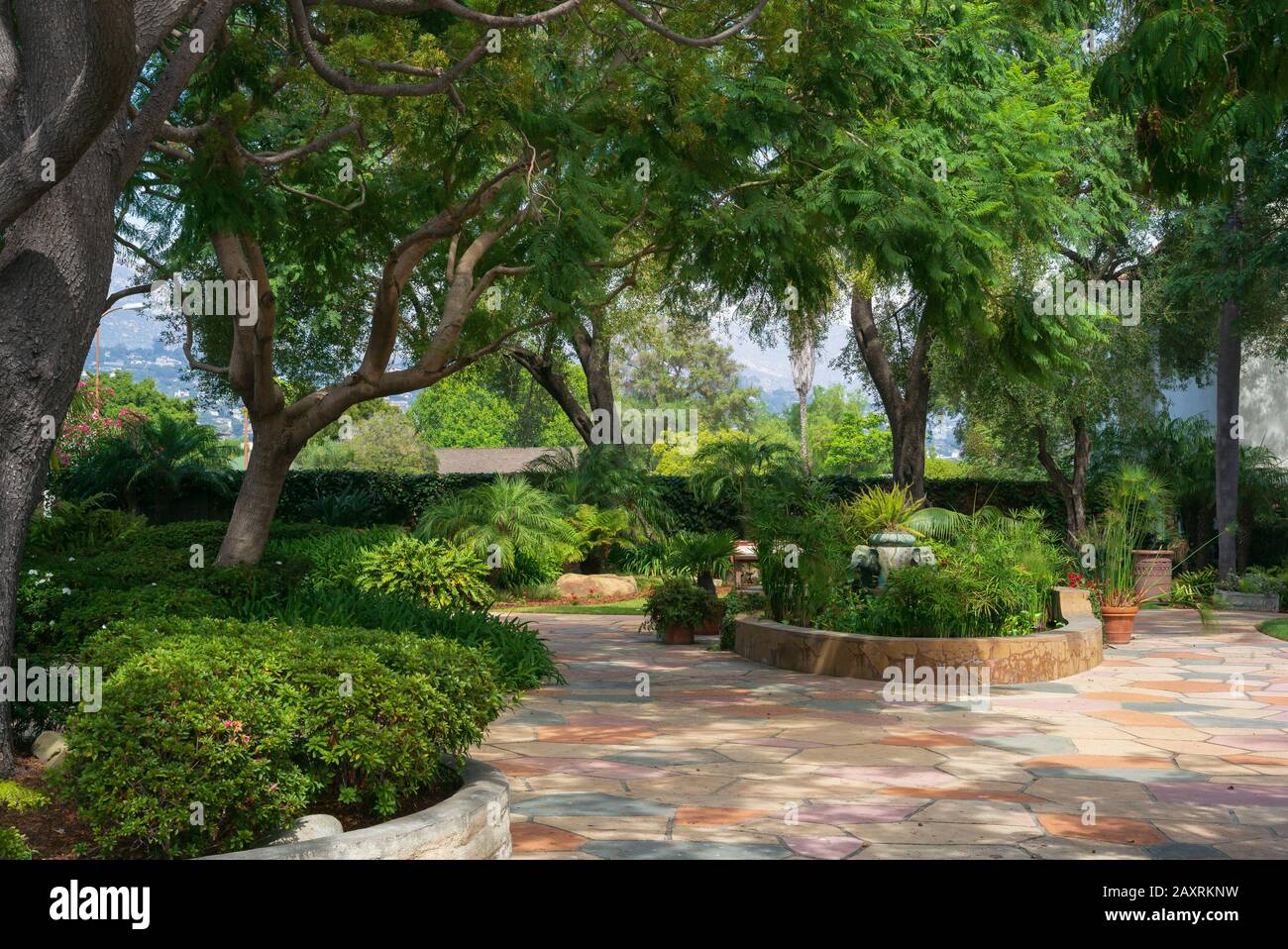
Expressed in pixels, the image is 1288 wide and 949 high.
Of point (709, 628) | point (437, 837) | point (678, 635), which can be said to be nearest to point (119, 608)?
point (437, 837)

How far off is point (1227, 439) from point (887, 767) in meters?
17.1

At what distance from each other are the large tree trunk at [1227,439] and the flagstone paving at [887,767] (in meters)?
9.83

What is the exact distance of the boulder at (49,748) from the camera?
6609 mm

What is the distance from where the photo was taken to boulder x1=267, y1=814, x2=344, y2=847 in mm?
5055

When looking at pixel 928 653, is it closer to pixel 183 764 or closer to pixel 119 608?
pixel 119 608

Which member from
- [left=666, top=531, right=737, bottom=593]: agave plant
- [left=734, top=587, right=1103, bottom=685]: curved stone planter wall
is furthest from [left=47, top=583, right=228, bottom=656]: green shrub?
[left=666, top=531, right=737, bottom=593]: agave plant

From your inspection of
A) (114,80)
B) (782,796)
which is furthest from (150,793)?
(782,796)

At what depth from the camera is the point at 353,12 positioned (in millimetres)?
11602

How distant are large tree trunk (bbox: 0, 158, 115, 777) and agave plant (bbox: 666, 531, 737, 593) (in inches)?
427

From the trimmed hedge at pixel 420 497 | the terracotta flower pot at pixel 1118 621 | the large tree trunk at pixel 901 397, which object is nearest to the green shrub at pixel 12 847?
the terracotta flower pot at pixel 1118 621

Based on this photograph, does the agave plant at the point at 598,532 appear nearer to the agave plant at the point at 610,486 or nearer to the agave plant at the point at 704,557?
the agave plant at the point at 610,486

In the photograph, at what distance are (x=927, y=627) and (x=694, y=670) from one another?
241cm

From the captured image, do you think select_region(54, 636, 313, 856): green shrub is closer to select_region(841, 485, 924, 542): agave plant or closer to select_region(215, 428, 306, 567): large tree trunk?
select_region(215, 428, 306, 567): large tree trunk

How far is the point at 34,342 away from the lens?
611cm
